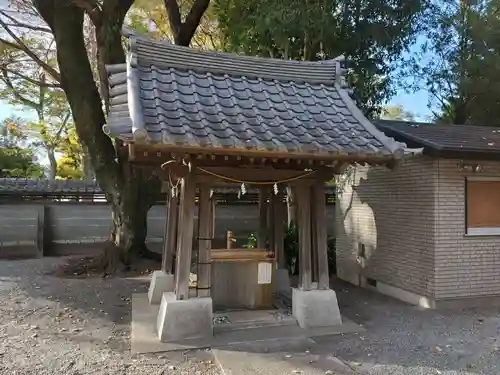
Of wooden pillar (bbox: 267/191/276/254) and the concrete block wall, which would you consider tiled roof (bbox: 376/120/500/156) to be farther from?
the concrete block wall

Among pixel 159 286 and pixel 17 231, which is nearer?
pixel 159 286

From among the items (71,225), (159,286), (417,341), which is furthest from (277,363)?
(71,225)

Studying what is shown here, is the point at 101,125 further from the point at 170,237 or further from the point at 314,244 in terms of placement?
the point at 314,244

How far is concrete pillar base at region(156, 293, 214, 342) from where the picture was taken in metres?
5.91

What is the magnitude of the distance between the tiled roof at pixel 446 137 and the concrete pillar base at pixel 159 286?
4.99 m

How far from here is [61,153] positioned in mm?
28375

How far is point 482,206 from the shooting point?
26.2 ft

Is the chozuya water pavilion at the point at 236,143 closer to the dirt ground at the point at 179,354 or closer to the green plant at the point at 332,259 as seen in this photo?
the dirt ground at the point at 179,354

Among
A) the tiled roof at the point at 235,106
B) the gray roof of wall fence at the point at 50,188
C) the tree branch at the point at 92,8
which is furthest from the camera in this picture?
the gray roof of wall fence at the point at 50,188

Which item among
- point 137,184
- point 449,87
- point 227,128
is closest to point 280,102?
point 227,128

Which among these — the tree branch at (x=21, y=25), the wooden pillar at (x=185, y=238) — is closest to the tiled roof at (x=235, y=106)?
the wooden pillar at (x=185, y=238)

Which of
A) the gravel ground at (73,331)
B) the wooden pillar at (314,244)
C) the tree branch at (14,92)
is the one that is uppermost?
the tree branch at (14,92)

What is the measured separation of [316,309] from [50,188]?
11062 mm

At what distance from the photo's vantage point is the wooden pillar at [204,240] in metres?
6.26
